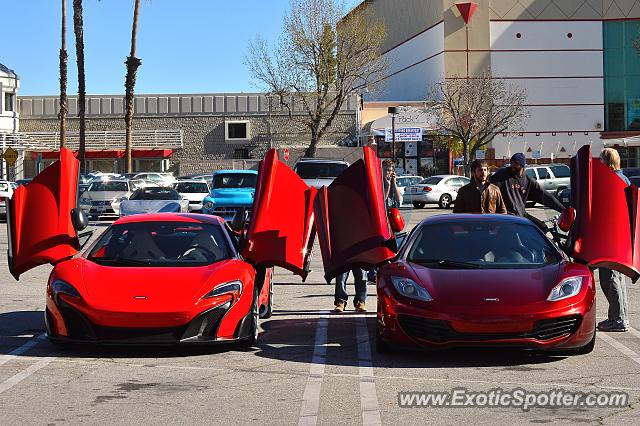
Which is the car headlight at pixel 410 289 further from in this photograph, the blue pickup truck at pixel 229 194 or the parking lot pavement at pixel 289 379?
the blue pickup truck at pixel 229 194

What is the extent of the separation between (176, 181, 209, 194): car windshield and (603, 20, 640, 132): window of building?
4504 cm

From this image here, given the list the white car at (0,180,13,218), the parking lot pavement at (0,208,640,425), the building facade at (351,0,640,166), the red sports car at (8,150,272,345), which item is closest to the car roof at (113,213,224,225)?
the red sports car at (8,150,272,345)

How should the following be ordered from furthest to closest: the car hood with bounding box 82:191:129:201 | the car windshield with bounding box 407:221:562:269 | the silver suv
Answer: the silver suv → the car hood with bounding box 82:191:129:201 → the car windshield with bounding box 407:221:562:269

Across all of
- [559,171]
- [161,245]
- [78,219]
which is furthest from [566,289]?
[559,171]

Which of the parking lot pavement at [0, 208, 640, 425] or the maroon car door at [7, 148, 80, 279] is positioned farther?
the maroon car door at [7, 148, 80, 279]

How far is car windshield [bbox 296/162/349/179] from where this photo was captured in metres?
26.4

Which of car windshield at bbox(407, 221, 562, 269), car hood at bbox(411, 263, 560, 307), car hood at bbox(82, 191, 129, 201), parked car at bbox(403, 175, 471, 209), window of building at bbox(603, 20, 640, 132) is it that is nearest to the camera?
car hood at bbox(411, 263, 560, 307)

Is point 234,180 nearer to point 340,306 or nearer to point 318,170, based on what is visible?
point 318,170

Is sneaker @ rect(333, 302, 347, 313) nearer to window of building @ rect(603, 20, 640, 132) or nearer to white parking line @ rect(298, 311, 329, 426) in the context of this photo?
white parking line @ rect(298, 311, 329, 426)

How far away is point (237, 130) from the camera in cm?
7200

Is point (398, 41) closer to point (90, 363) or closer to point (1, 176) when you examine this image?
point (1, 176)

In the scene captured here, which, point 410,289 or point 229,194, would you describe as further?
point 229,194

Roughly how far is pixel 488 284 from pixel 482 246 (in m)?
1.05

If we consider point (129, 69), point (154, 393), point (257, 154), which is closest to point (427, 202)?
point (129, 69)
